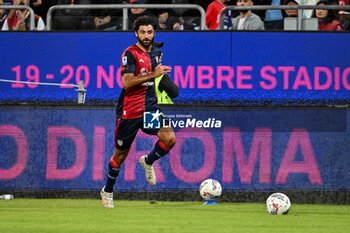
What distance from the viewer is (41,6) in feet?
62.0

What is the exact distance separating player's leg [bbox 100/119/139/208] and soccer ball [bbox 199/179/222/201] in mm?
1391

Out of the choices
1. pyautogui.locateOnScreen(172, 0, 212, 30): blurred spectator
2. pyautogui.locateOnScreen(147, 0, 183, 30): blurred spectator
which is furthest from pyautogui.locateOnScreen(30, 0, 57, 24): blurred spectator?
pyautogui.locateOnScreen(172, 0, 212, 30): blurred spectator

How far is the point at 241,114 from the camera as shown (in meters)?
16.3

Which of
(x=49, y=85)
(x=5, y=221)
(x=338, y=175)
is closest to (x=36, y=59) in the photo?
(x=49, y=85)

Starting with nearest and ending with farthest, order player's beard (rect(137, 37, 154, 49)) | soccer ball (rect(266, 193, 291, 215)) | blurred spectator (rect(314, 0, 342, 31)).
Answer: soccer ball (rect(266, 193, 291, 215)), player's beard (rect(137, 37, 154, 49)), blurred spectator (rect(314, 0, 342, 31))

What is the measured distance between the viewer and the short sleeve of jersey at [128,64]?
14070 mm

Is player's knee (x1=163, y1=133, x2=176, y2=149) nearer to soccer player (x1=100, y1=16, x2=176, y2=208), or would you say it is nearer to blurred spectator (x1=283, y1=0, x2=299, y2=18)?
soccer player (x1=100, y1=16, x2=176, y2=208)

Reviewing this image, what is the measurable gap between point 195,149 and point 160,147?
177 cm

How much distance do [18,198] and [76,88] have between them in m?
2.36

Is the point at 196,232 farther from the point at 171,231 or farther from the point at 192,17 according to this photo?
the point at 192,17

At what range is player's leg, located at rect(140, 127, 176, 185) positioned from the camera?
14.5m

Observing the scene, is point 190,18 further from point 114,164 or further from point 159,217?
point 159,217

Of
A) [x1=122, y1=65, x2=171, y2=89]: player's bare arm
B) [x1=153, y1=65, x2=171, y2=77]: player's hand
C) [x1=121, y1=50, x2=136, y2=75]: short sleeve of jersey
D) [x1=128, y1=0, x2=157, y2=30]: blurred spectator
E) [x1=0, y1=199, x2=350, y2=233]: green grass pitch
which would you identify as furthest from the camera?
[x1=128, y1=0, x2=157, y2=30]: blurred spectator

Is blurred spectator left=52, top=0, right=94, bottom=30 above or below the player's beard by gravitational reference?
above
